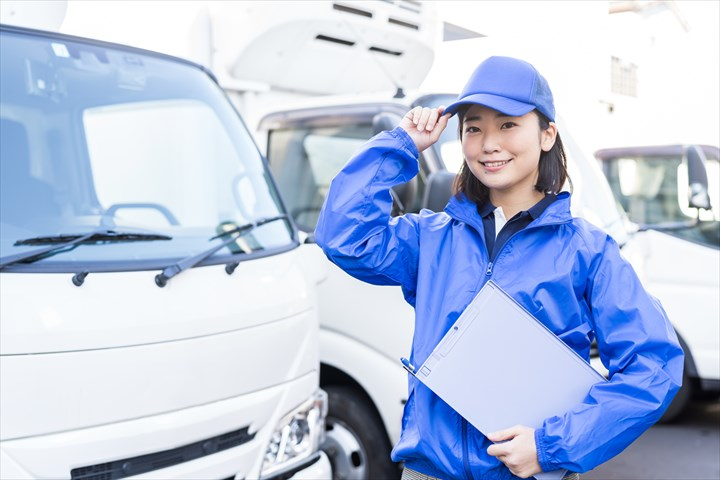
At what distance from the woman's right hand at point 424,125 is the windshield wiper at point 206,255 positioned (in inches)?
39.4

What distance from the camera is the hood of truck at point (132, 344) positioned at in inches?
85.4

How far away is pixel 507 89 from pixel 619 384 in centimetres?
70

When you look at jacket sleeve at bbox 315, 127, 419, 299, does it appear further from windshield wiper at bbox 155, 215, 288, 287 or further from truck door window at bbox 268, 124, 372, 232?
truck door window at bbox 268, 124, 372, 232

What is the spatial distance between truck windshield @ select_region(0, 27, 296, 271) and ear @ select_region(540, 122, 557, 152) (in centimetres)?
135

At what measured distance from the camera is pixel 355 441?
3.79 m

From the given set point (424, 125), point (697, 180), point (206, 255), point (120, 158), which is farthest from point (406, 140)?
point (697, 180)

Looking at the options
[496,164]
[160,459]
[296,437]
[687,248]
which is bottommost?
[687,248]

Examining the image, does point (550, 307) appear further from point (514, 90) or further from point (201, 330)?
point (201, 330)

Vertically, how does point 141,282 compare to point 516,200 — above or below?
below

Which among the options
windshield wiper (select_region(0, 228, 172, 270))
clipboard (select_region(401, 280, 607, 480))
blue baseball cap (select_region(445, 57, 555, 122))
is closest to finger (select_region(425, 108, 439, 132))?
blue baseball cap (select_region(445, 57, 555, 122))

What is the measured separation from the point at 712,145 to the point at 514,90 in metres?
5.06

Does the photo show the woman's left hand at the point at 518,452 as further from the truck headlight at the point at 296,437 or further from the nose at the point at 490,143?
the truck headlight at the point at 296,437

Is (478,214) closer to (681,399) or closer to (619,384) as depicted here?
(619,384)

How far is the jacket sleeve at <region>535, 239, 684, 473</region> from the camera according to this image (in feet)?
5.15
